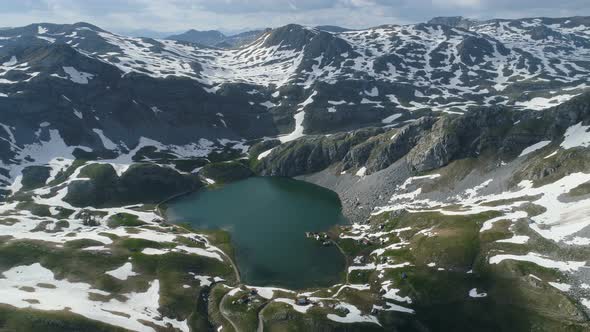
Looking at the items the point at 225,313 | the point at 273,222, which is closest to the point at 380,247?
the point at 273,222

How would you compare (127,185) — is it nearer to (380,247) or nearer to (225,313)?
(225,313)

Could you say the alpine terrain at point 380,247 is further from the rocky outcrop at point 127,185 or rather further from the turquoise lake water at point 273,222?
the turquoise lake water at point 273,222

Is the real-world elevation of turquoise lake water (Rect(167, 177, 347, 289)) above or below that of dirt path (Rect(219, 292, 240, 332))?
below

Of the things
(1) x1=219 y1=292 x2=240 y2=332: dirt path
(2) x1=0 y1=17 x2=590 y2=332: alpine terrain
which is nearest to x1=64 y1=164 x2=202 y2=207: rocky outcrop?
(2) x1=0 y1=17 x2=590 y2=332: alpine terrain

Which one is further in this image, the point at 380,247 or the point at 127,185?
the point at 127,185

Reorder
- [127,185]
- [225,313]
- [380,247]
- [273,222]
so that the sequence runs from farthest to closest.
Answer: [127,185] → [273,222] → [380,247] → [225,313]

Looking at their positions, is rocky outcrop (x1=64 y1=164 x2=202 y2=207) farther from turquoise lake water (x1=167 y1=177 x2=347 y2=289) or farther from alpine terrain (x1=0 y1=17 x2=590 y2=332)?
turquoise lake water (x1=167 y1=177 x2=347 y2=289)

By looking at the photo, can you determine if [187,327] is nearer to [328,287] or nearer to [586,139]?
[328,287]

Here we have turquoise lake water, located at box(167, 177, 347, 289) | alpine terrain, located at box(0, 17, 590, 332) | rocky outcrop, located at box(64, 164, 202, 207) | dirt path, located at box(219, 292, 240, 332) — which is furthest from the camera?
rocky outcrop, located at box(64, 164, 202, 207)

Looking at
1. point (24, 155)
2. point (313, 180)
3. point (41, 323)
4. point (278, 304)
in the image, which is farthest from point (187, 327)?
point (24, 155)

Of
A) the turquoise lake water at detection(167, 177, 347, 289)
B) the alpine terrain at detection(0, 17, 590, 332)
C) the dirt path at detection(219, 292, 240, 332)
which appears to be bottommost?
the turquoise lake water at detection(167, 177, 347, 289)

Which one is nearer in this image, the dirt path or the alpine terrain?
the alpine terrain
